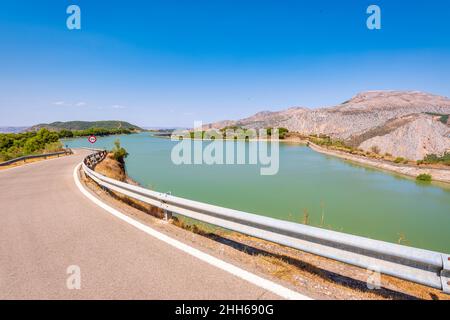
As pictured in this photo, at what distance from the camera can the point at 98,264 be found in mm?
3508

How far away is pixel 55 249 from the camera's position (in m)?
4.07

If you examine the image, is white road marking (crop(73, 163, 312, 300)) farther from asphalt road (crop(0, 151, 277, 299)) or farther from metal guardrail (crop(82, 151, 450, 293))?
metal guardrail (crop(82, 151, 450, 293))

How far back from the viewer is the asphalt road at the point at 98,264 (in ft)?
9.24

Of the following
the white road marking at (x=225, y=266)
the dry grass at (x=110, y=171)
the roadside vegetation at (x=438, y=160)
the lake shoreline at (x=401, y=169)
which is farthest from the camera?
the roadside vegetation at (x=438, y=160)

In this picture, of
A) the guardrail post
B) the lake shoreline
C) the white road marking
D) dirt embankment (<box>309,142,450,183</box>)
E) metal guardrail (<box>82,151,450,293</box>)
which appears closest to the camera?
the guardrail post

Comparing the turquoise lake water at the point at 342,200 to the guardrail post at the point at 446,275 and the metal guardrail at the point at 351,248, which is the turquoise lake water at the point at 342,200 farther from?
the guardrail post at the point at 446,275

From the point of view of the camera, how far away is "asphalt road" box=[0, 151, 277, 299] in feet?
9.24

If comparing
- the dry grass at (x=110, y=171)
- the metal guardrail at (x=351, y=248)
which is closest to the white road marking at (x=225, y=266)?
the metal guardrail at (x=351, y=248)

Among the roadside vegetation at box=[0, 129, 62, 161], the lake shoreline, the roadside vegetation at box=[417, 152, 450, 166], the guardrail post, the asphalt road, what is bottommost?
the lake shoreline

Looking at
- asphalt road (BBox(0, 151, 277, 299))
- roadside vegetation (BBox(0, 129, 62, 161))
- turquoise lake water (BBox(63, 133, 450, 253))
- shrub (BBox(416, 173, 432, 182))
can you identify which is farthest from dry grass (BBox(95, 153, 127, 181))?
roadside vegetation (BBox(0, 129, 62, 161))

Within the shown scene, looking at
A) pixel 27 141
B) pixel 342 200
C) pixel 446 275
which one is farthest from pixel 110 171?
pixel 27 141
